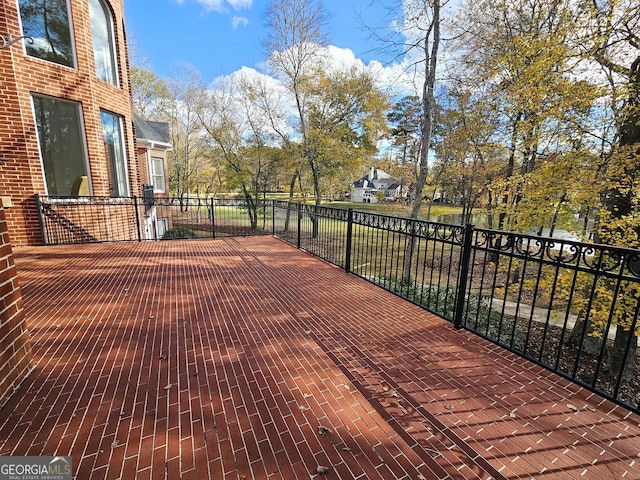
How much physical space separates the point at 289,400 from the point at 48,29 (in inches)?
348

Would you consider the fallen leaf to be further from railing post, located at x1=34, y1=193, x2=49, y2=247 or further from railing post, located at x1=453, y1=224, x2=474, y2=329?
railing post, located at x1=34, y1=193, x2=49, y2=247

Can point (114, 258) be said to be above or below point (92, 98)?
below

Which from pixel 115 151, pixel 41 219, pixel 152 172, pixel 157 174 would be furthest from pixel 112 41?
pixel 157 174

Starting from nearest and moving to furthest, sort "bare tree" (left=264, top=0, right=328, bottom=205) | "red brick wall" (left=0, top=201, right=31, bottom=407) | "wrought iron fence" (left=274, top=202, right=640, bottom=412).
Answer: "red brick wall" (left=0, top=201, right=31, bottom=407) → "wrought iron fence" (left=274, top=202, right=640, bottom=412) → "bare tree" (left=264, top=0, right=328, bottom=205)

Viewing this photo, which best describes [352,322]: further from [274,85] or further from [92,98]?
[274,85]

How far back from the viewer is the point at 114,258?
5.58m

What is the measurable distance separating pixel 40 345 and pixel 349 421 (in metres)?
2.75

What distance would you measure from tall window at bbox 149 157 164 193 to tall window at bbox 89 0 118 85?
6353 millimetres

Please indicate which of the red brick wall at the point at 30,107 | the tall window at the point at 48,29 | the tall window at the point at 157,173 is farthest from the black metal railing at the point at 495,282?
the tall window at the point at 157,173

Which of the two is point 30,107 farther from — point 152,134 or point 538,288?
point 538,288

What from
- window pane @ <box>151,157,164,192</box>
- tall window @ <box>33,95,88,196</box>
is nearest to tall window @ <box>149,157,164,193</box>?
window pane @ <box>151,157,164,192</box>

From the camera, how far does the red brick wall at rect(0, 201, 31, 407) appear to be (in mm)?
1891

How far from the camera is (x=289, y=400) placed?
2018 millimetres

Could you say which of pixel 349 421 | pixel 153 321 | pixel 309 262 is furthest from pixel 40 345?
pixel 309 262
